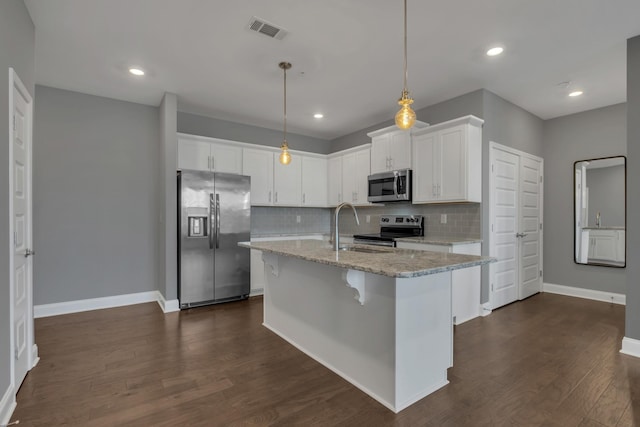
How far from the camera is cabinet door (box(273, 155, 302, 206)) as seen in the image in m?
5.25

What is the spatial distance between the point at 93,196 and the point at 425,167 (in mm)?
4301

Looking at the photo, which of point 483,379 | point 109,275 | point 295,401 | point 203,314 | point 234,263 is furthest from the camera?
point 234,263

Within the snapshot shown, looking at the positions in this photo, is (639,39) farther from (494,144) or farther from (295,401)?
(295,401)

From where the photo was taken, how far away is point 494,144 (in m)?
3.96

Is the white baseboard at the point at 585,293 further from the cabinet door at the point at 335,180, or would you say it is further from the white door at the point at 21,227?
the white door at the point at 21,227

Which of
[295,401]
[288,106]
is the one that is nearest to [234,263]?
Result: [288,106]

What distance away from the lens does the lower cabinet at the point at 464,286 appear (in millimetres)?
3467

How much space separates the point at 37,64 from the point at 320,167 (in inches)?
155

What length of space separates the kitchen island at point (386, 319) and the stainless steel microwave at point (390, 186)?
85.3 inches

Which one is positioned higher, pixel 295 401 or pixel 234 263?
pixel 234 263

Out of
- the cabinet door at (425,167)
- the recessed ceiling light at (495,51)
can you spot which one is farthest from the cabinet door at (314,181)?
the recessed ceiling light at (495,51)

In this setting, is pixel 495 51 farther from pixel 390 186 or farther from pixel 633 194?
pixel 390 186

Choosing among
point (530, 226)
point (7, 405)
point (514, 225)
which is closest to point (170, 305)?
point (7, 405)

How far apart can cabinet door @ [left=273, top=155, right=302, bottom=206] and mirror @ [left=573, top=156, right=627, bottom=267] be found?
→ 13.8 ft
